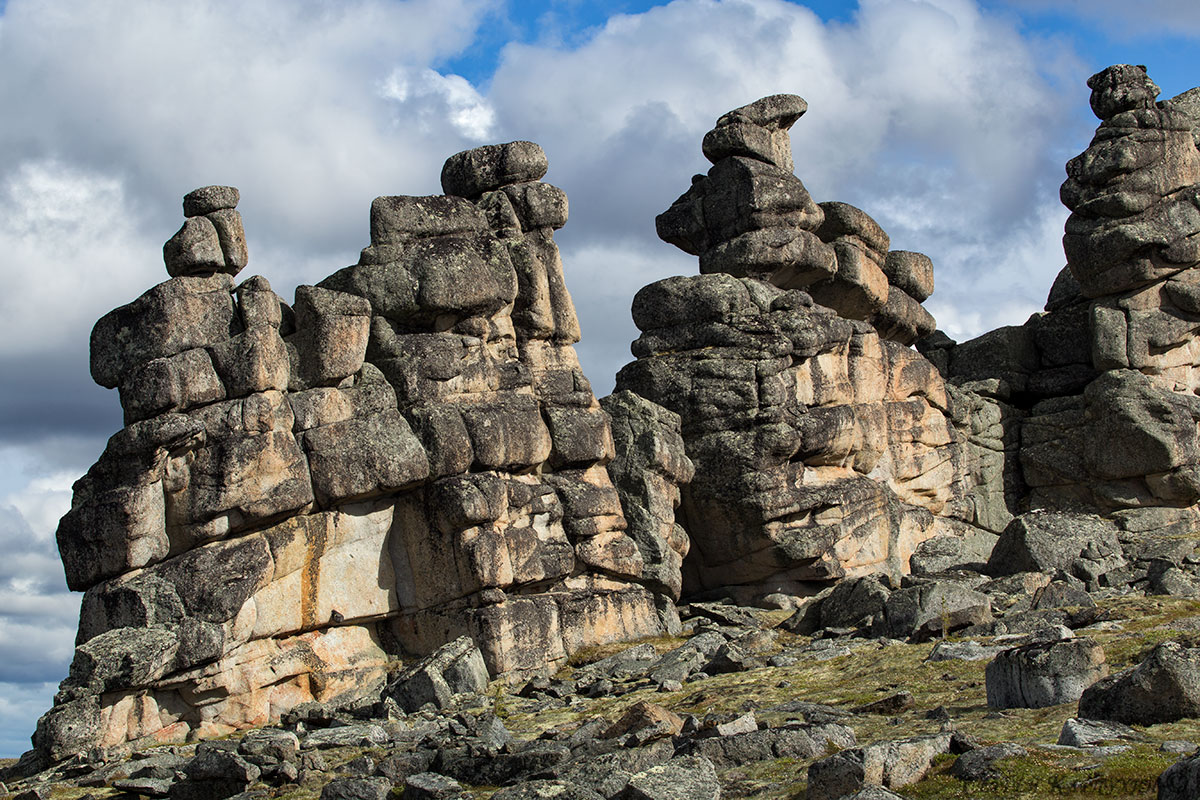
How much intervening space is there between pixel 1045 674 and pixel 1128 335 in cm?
2788

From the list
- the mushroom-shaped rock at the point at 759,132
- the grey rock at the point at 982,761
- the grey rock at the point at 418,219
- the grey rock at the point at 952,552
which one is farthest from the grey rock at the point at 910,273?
the grey rock at the point at 982,761

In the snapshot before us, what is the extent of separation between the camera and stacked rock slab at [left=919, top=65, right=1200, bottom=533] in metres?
41.9

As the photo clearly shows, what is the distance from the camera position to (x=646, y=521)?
3419 cm

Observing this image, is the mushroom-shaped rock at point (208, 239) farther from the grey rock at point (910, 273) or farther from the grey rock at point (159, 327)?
the grey rock at point (910, 273)

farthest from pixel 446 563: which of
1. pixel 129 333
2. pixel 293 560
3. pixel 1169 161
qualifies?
pixel 1169 161

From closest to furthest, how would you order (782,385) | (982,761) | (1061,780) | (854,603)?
(1061,780) → (982,761) → (854,603) → (782,385)

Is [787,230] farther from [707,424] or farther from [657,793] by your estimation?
[657,793]

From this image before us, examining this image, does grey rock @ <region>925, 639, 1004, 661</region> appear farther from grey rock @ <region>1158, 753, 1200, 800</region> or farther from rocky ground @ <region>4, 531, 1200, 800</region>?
grey rock @ <region>1158, 753, 1200, 800</region>

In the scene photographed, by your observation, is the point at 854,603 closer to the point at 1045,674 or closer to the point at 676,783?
the point at 1045,674

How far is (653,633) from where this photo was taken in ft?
105

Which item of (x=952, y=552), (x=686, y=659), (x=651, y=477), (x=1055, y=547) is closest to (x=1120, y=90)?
(x=952, y=552)

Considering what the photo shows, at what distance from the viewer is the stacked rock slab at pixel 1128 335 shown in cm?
4188

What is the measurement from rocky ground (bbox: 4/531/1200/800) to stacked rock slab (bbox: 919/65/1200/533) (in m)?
9.02

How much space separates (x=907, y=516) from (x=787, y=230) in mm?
8661
